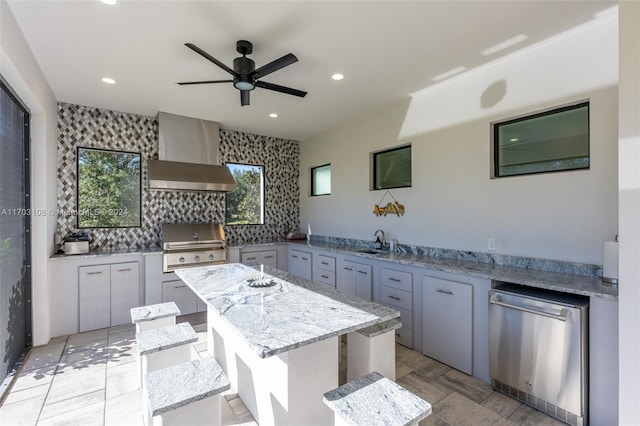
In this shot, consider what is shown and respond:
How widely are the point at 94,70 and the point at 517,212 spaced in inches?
162

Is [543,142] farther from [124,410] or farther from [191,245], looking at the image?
[191,245]

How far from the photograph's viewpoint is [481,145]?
9.54 ft

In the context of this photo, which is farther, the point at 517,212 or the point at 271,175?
the point at 271,175

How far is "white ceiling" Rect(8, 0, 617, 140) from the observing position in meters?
2.01

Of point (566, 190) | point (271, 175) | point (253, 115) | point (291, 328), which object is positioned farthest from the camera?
point (271, 175)

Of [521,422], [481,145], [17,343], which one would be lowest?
[521,422]

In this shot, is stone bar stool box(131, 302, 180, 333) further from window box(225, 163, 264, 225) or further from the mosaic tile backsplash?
window box(225, 163, 264, 225)

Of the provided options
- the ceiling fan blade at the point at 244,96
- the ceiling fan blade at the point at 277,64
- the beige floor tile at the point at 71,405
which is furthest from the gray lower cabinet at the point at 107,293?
the ceiling fan blade at the point at 277,64

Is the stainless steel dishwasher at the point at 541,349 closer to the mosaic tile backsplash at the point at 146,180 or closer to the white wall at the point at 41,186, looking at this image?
the mosaic tile backsplash at the point at 146,180

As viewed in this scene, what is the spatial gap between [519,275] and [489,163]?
110 centimetres

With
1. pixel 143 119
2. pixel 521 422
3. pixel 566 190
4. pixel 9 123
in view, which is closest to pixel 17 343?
pixel 9 123

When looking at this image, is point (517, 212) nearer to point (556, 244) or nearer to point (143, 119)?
point (556, 244)

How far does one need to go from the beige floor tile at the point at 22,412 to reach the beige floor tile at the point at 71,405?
0.05 m

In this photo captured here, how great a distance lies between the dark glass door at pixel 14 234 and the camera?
7.67ft
